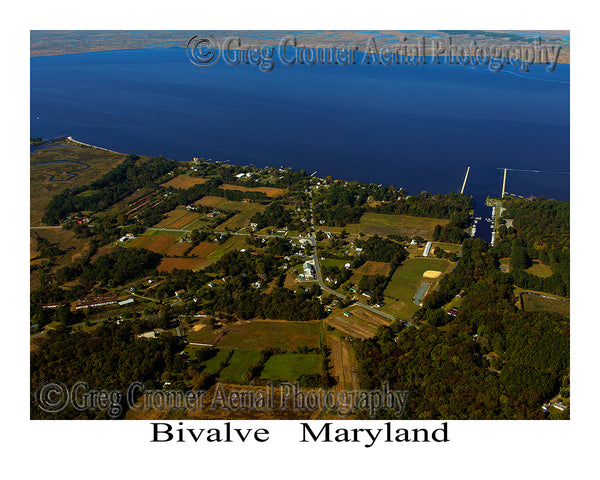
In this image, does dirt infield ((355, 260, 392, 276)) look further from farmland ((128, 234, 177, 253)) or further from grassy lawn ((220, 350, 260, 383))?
farmland ((128, 234, 177, 253))

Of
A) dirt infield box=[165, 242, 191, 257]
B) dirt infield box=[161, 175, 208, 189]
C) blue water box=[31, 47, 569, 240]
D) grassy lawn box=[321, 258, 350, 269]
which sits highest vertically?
blue water box=[31, 47, 569, 240]

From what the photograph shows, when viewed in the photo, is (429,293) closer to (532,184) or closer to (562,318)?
(562,318)

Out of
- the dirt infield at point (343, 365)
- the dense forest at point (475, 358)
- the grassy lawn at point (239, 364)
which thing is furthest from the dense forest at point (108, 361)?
the dense forest at point (475, 358)

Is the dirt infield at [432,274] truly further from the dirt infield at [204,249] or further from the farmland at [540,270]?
the dirt infield at [204,249]

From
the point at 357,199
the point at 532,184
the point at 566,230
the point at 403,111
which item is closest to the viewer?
the point at 566,230

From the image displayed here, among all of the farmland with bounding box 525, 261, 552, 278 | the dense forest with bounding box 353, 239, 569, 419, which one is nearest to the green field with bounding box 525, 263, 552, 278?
the farmland with bounding box 525, 261, 552, 278

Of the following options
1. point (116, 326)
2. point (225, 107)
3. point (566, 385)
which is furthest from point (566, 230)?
point (225, 107)
